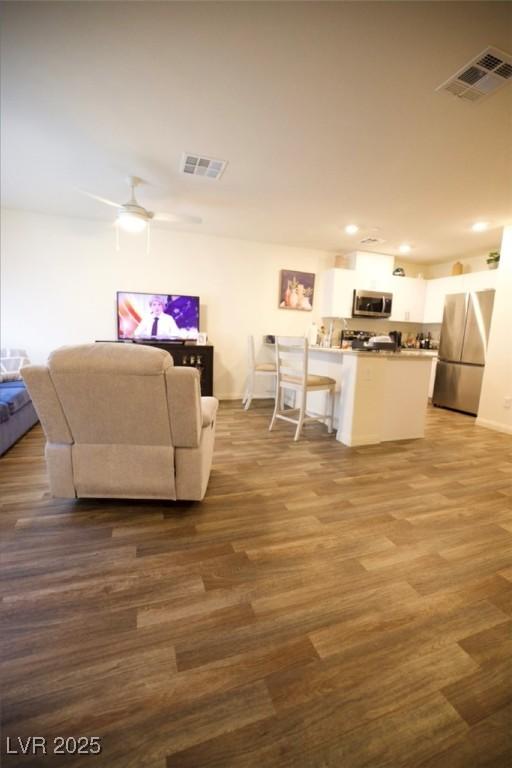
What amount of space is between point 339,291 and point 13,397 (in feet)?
14.5

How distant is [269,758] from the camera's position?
781 millimetres

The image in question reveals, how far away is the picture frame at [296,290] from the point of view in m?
4.91

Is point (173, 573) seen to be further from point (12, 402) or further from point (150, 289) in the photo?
point (150, 289)

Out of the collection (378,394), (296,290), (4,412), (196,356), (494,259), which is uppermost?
(494,259)

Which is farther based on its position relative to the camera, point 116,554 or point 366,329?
point 366,329

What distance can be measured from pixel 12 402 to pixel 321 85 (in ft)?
10.5

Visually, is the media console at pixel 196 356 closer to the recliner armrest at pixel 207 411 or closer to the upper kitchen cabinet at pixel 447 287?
the recliner armrest at pixel 207 411

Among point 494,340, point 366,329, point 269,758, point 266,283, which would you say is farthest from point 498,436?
point 269,758

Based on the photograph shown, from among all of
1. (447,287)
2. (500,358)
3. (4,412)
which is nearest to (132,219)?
(4,412)

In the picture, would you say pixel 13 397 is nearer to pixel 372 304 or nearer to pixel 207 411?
pixel 207 411

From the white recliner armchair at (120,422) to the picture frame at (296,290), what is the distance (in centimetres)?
351

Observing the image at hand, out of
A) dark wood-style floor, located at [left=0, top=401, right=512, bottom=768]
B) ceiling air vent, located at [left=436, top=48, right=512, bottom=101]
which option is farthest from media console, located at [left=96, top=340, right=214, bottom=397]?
ceiling air vent, located at [left=436, top=48, right=512, bottom=101]

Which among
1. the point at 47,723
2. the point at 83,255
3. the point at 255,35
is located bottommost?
the point at 47,723

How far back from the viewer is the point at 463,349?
4488mm
